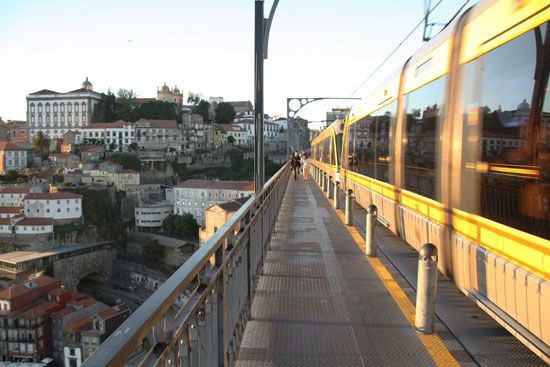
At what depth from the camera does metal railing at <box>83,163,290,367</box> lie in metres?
1.57

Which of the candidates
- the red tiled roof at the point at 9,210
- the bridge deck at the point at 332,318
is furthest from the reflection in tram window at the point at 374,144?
the red tiled roof at the point at 9,210

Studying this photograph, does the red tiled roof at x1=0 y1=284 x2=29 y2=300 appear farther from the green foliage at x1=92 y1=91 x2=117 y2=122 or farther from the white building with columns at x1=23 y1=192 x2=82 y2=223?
the green foliage at x1=92 y1=91 x2=117 y2=122

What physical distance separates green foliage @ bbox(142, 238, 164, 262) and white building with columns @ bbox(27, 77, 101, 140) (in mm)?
87178

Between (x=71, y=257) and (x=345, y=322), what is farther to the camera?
(x=71, y=257)

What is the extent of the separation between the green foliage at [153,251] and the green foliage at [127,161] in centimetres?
4734

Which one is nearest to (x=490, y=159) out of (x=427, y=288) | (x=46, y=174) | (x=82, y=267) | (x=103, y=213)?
(x=427, y=288)

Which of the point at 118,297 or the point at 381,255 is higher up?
the point at 381,255

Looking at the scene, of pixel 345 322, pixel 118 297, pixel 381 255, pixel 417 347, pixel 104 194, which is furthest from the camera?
pixel 104 194

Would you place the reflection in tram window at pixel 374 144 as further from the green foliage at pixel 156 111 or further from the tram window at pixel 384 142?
the green foliage at pixel 156 111

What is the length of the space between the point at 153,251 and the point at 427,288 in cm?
7842

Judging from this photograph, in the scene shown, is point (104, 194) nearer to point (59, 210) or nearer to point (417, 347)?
point (59, 210)

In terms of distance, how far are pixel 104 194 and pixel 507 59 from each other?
10251cm

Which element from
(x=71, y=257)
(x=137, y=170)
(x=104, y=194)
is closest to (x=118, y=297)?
(x=71, y=257)

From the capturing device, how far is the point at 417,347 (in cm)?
421
